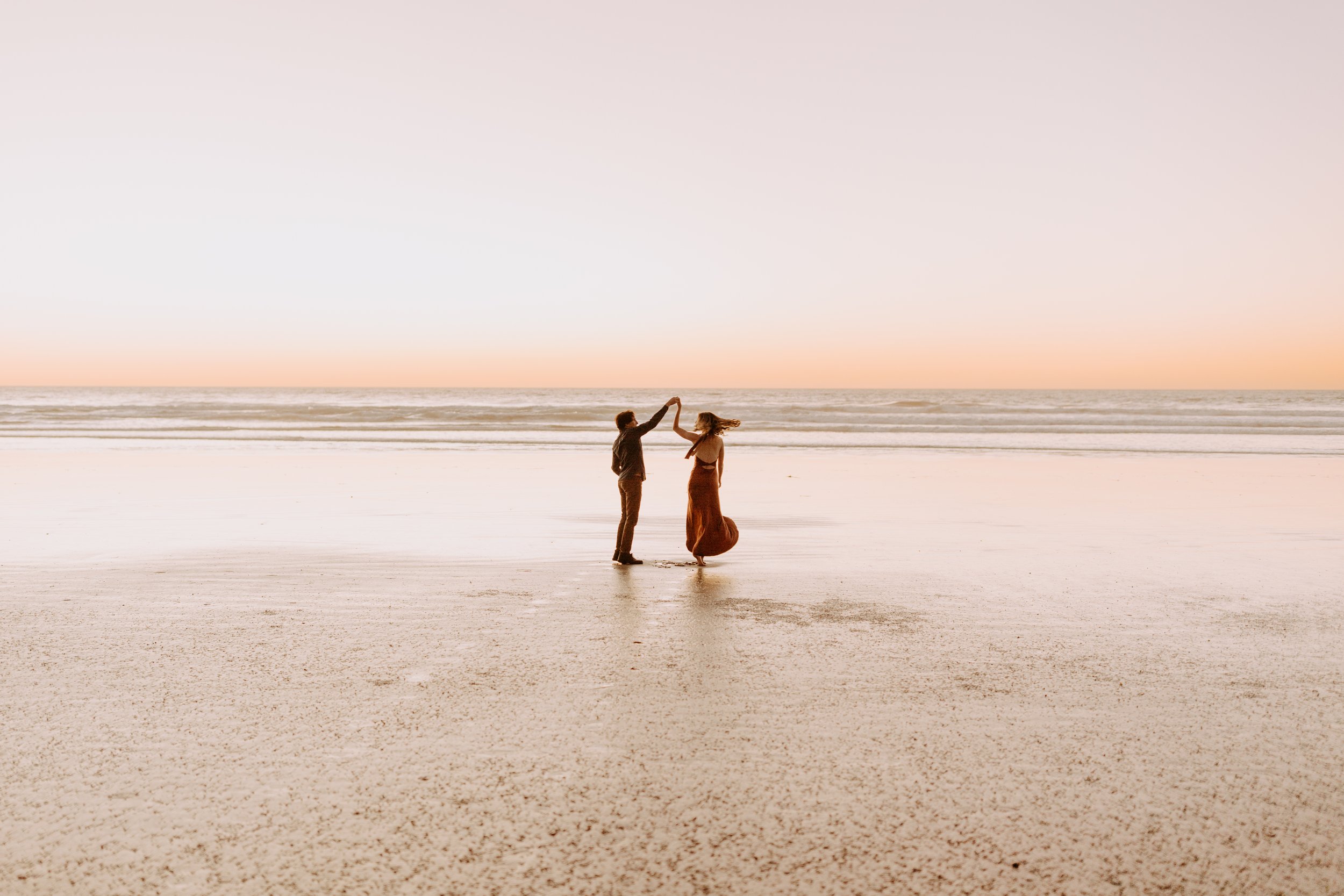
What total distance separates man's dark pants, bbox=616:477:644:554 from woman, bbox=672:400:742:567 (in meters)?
0.54

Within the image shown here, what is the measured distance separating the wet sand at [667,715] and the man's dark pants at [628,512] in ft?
1.13

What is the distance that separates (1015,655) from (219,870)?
464 cm

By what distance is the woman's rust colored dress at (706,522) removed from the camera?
9117mm

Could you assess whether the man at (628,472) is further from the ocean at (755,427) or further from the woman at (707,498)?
the ocean at (755,427)

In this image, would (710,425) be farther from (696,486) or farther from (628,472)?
(628,472)

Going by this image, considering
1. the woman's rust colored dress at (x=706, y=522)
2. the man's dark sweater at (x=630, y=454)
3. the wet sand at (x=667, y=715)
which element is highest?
the man's dark sweater at (x=630, y=454)

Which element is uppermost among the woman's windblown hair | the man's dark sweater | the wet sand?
the woman's windblown hair

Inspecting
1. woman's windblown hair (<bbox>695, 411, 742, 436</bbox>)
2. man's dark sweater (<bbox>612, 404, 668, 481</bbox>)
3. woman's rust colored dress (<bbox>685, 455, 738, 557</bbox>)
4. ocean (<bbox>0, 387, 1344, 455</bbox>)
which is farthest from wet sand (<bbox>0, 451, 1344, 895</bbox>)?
ocean (<bbox>0, 387, 1344, 455</bbox>)

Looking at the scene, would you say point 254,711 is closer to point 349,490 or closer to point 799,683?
point 799,683

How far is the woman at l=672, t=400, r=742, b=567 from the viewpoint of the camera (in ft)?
30.0

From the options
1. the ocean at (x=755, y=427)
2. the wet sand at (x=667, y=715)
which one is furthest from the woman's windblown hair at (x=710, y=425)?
the ocean at (x=755, y=427)

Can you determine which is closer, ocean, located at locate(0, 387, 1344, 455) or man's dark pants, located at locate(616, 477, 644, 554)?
man's dark pants, located at locate(616, 477, 644, 554)

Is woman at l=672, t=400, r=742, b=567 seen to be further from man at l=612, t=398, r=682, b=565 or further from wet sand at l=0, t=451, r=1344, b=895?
man at l=612, t=398, r=682, b=565

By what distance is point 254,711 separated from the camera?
4.76 metres
